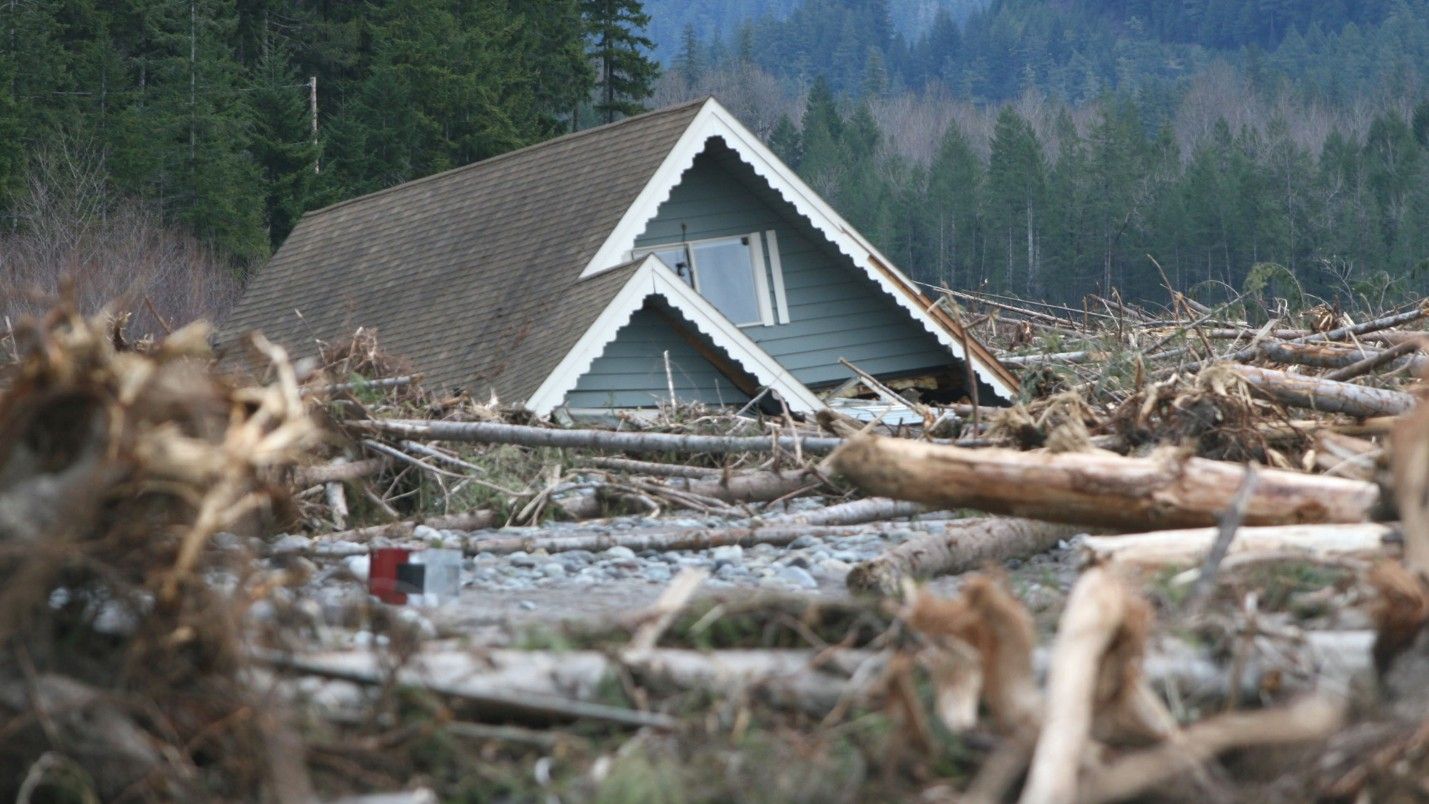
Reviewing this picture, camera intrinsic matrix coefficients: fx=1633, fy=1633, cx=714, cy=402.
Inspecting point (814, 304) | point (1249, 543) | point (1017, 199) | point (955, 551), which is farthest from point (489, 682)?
point (1017, 199)

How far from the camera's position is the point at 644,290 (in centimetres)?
1391

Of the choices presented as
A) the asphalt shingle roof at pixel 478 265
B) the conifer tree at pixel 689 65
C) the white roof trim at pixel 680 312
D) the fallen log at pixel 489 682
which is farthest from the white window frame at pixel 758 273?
the conifer tree at pixel 689 65

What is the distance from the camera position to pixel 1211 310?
15484 millimetres

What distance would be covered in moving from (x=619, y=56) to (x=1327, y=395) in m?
46.7

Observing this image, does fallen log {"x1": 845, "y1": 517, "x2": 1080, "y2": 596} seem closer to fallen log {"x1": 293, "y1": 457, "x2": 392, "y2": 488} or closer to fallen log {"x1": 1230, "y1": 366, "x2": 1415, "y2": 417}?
fallen log {"x1": 1230, "y1": 366, "x2": 1415, "y2": 417}

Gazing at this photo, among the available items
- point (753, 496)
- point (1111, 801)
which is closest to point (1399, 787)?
point (1111, 801)

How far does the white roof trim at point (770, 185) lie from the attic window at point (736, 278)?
920mm

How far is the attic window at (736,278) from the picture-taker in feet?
54.9

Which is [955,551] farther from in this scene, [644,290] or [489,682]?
[644,290]

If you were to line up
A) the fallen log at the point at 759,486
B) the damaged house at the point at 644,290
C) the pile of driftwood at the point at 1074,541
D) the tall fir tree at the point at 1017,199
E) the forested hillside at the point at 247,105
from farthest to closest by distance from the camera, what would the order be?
the tall fir tree at the point at 1017,199
the forested hillside at the point at 247,105
the damaged house at the point at 644,290
the fallen log at the point at 759,486
the pile of driftwood at the point at 1074,541

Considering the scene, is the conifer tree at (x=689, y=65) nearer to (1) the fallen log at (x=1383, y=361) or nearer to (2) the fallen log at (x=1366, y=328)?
(2) the fallen log at (x=1366, y=328)

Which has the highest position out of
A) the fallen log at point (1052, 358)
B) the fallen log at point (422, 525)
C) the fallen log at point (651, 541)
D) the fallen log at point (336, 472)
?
the fallen log at point (336, 472)

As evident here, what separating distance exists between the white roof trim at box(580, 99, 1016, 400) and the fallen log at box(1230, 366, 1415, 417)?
232 inches

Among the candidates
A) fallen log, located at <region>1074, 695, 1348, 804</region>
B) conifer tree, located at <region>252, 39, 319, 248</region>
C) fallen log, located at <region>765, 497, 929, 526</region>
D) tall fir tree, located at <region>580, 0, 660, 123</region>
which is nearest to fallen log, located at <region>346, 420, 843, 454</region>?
fallen log, located at <region>765, 497, 929, 526</region>
